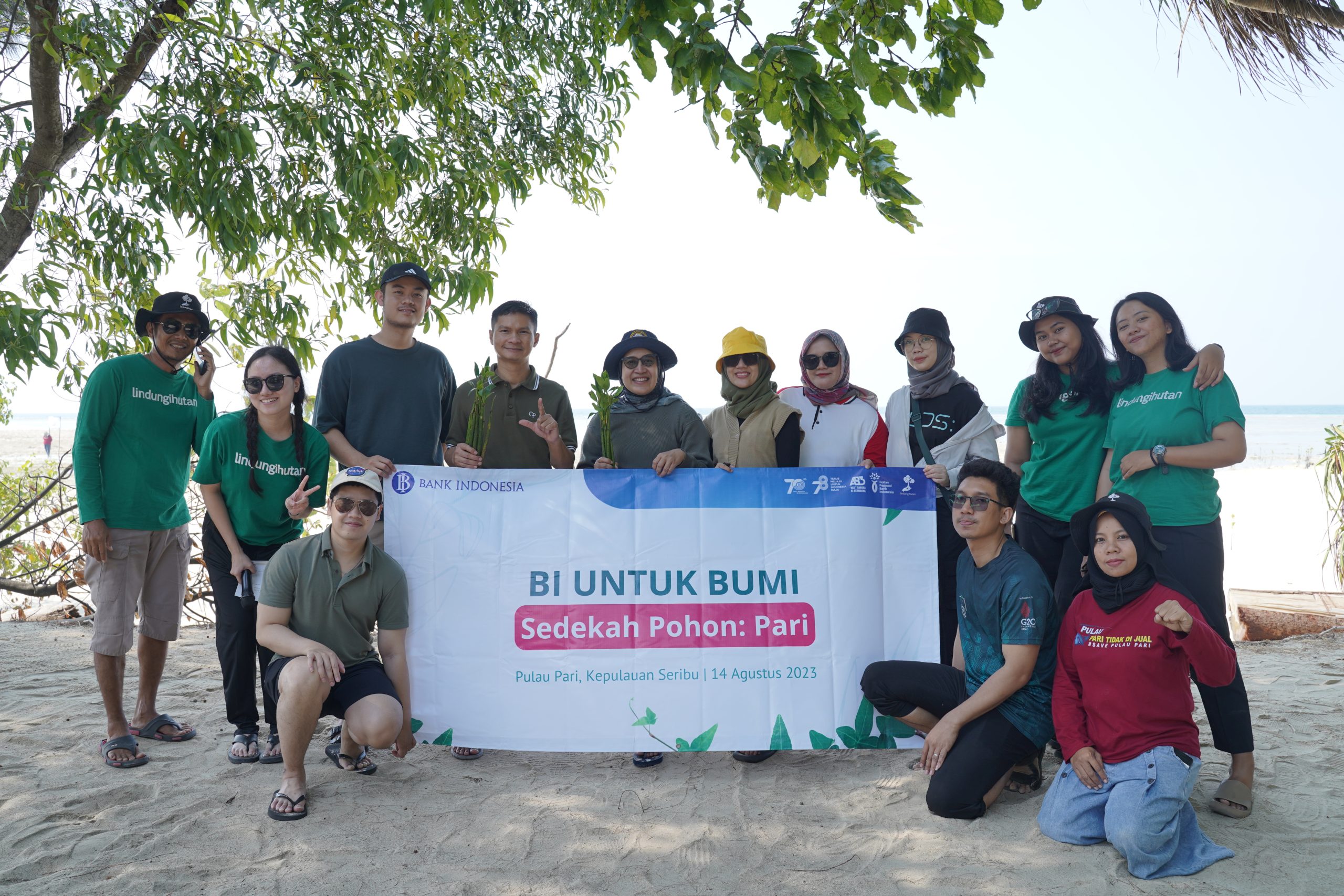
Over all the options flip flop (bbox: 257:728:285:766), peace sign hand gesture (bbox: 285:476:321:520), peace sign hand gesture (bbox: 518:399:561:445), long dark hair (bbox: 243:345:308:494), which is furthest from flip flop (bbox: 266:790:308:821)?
peace sign hand gesture (bbox: 518:399:561:445)

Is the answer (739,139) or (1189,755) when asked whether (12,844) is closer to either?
(739,139)

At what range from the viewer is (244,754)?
3.74 metres

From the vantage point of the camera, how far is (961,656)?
3.66 meters

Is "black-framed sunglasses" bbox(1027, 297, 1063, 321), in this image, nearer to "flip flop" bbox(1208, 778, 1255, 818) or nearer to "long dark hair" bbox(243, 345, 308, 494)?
"flip flop" bbox(1208, 778, 1255, 818)

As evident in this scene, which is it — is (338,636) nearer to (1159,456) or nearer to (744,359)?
(744,359)

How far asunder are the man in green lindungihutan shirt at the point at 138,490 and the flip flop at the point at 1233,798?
4.33 metres

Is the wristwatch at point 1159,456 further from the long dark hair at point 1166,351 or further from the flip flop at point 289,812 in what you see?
the flip flop at point 289,812

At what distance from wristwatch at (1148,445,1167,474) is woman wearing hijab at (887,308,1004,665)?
64 cm

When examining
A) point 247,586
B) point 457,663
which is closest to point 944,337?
point 457,663

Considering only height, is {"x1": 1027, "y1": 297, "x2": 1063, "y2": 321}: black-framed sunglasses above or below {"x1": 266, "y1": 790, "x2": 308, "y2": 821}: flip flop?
above

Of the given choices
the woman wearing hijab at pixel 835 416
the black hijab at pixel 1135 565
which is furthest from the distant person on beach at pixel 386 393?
the black hijab at pixel 1135 565

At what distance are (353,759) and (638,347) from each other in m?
2.13

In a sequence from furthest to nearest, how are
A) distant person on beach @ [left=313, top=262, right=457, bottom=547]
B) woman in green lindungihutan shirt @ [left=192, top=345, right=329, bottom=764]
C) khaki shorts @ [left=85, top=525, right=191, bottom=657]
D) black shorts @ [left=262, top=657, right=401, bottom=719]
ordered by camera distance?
distant person on beach @ [left=313, top=262, right=457, bottom=547] < khaki shorts @ [left=85, top=525, right=191, bottom=657] < woman in green lindungihutan shirt @ [left=192, top=345, right=329, bottom=764] < black shorts @ [left=262, top=657, right=401, bottom=719]

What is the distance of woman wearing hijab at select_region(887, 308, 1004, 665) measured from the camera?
3832 millimetres
